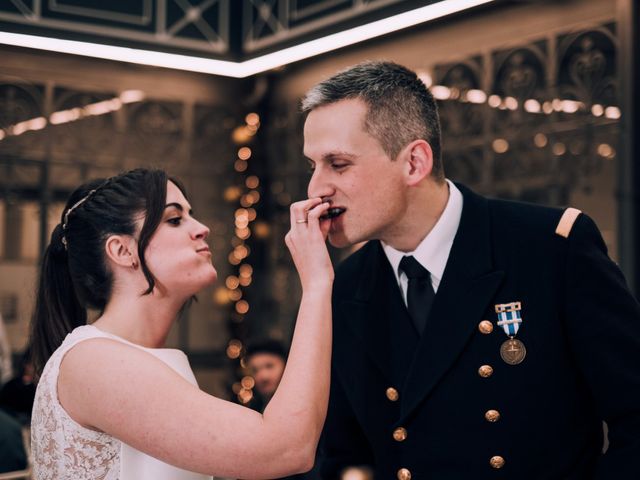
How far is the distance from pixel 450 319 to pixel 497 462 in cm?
29

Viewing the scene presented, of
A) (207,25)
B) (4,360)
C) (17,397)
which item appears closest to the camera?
(17,397)

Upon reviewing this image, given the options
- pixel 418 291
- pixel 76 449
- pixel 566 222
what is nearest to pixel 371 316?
pixel 418 291

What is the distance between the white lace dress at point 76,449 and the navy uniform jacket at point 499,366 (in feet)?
1.26

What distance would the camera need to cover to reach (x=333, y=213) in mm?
1945

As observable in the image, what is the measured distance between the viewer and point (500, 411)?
1761mm

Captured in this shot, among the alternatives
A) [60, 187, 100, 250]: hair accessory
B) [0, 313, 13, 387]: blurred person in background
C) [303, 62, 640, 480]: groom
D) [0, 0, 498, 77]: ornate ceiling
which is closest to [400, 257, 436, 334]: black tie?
[303, 62, 640, 480]: groom

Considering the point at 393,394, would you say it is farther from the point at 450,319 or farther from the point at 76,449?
the point at 76,449

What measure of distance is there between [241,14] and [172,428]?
495 centimetres

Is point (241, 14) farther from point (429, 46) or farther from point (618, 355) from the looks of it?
point (618, 355)

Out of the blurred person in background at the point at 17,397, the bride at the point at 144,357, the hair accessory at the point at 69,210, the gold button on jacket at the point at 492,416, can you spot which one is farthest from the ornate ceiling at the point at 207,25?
the gold button on jacket at the point at 492,416

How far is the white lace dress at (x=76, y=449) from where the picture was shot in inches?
75.2

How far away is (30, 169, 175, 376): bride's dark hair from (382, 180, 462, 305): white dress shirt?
21.5 inches

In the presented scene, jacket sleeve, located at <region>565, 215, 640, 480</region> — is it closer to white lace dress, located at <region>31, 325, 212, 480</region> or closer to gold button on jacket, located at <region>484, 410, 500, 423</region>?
gold button on jacket, located at <region>484, 410, 500, 423</region>

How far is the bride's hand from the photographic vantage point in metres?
1.93
